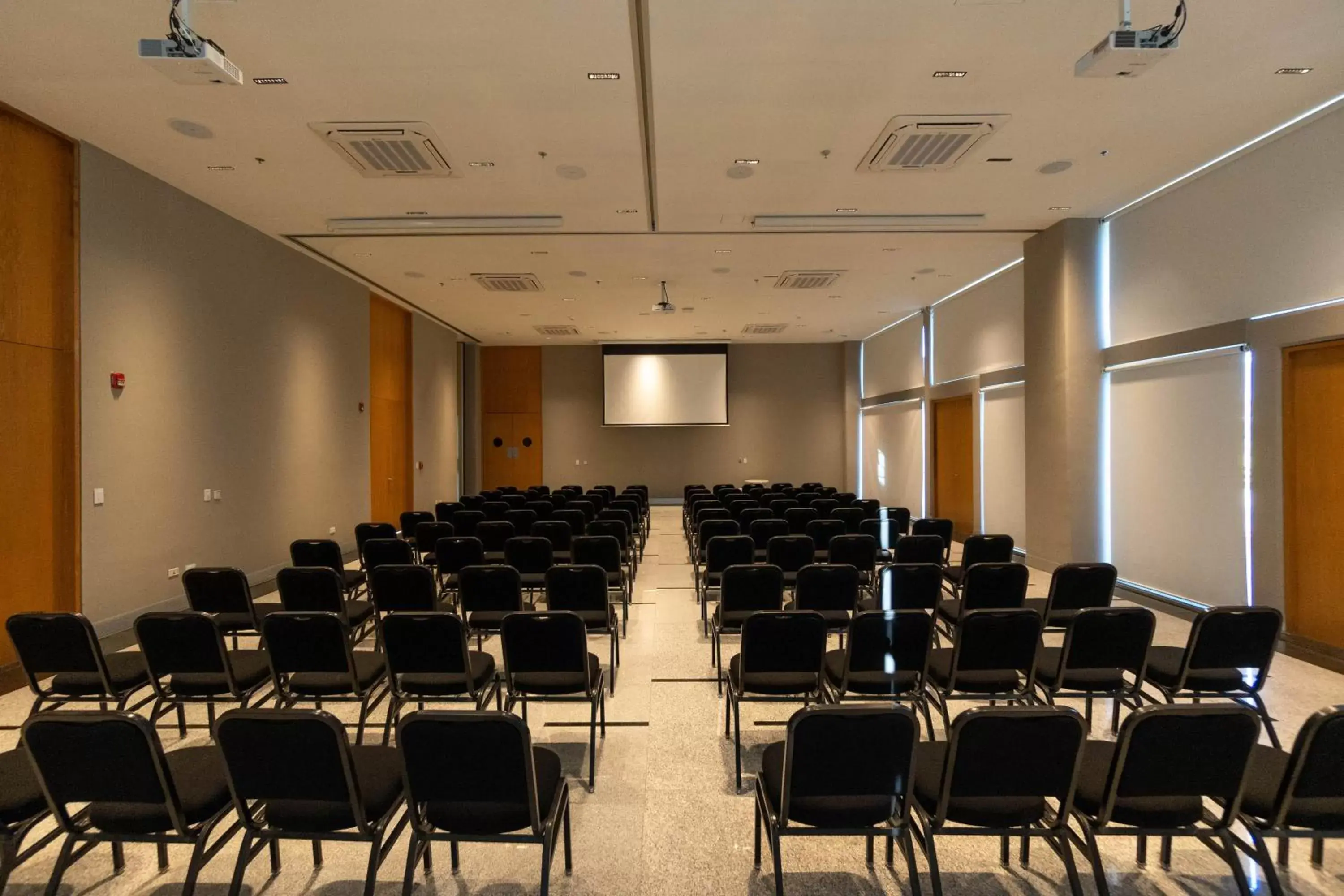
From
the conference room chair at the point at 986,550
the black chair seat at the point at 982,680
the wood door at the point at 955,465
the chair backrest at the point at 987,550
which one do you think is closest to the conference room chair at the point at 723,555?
the conference room chair at the point at 986,550

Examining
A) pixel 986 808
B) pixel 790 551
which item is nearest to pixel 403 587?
pixel 790 551

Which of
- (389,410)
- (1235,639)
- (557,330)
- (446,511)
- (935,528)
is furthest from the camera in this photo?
(557,330)

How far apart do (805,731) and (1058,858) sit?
4.85 feet

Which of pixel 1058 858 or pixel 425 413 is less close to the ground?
pixel 425 413

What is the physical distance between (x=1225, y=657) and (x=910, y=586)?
1653mm

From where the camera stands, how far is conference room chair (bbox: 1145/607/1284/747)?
3445 mm

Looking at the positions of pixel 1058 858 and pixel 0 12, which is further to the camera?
pixel 0 12

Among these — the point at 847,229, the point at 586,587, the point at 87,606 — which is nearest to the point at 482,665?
the point at 586,587

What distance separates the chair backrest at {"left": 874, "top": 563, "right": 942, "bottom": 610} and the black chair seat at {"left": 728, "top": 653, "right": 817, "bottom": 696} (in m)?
1.11

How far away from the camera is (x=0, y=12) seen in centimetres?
410

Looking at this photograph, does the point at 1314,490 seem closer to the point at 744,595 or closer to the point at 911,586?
the point at 911,586

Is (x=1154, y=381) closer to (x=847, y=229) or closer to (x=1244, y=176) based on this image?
(x=1244, y=176)

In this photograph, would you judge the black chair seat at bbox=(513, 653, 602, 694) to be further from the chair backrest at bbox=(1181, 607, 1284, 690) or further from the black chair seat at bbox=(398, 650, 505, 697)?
the chair backrest at bbox=(1181, 607, 1284, 690)

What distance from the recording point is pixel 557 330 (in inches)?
633
